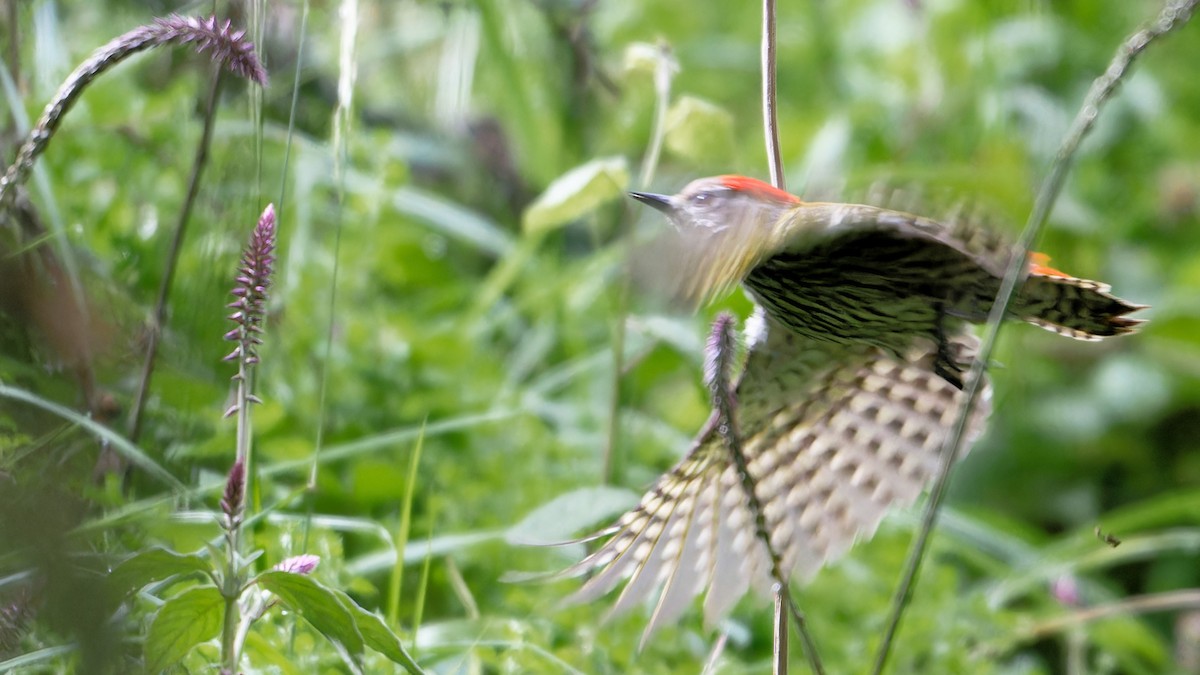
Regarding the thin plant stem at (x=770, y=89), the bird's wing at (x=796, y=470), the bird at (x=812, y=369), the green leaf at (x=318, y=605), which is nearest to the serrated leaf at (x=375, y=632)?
the green leaf at (x=318, y=605)

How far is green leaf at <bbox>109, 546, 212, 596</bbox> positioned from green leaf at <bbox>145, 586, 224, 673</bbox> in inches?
0.9

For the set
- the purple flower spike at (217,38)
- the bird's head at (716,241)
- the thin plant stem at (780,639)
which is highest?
the purple flower spike at (217,38)

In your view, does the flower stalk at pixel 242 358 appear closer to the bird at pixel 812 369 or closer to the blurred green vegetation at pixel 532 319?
the blurred green vegetation at pixel 532 319

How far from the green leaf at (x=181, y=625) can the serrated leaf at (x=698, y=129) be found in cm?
97

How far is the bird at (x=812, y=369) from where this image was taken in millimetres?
1201

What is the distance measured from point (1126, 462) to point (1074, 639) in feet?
4.52

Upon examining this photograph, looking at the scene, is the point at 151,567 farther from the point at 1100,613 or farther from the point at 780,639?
the point at 1100,613

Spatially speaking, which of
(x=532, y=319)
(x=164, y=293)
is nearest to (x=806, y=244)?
(x=164, y=293)

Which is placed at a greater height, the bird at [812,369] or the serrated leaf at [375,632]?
the bird at [812,369]

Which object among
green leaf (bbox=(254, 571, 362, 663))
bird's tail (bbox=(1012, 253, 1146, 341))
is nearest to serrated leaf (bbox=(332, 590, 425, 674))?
green leaf (bbox=(254, 571, 362, 663))

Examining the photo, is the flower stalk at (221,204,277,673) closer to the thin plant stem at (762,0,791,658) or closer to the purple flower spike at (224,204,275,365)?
the purple flower spike at (224,204,275,365)

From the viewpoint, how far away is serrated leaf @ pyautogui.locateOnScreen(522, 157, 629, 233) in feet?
5.82

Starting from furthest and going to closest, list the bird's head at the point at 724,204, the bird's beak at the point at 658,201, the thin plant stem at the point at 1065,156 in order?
1. the bird's beak at the point at 658,201
2. the bird's head at the point at 724,204
3. the thin plant stem at the point at 1065,156

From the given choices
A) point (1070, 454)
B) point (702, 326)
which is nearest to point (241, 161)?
point (702, 326)
